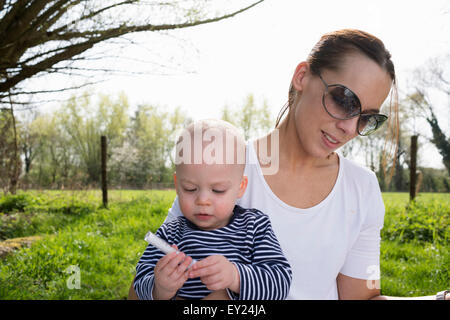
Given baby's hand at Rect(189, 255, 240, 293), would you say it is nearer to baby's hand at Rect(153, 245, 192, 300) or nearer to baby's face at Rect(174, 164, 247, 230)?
baby's hand at Rect(153, 245, 192, 300)

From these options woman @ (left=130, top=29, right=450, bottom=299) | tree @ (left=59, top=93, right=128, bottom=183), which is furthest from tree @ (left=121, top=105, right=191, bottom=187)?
woman @ (left=130, top=29, right=450, bottom=299)

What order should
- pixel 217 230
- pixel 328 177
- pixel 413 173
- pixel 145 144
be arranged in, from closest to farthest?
pixel 217 230 < pixel 328 177 < pixel 413 173 < pixel 145 144

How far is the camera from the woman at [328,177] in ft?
4.65

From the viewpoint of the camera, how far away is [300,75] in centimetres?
157

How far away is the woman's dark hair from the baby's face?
1.98 ft

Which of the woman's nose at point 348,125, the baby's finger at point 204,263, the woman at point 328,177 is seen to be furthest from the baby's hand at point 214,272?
the woman's nose at point 348,125

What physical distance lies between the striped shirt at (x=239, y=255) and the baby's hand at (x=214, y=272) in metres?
0.07

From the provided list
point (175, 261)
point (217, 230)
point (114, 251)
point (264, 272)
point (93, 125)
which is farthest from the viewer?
point (93, 125)

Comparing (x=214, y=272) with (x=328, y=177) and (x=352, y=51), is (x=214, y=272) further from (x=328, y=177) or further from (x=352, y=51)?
(x=352, y=51)

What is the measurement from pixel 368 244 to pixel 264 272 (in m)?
0.65

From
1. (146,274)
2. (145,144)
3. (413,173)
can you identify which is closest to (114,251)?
(146,274)

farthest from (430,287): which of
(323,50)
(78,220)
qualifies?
(78,220)

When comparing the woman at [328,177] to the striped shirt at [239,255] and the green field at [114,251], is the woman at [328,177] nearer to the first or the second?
the striped shirt at [239,255]

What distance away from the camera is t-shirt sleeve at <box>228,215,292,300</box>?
3.89ft
